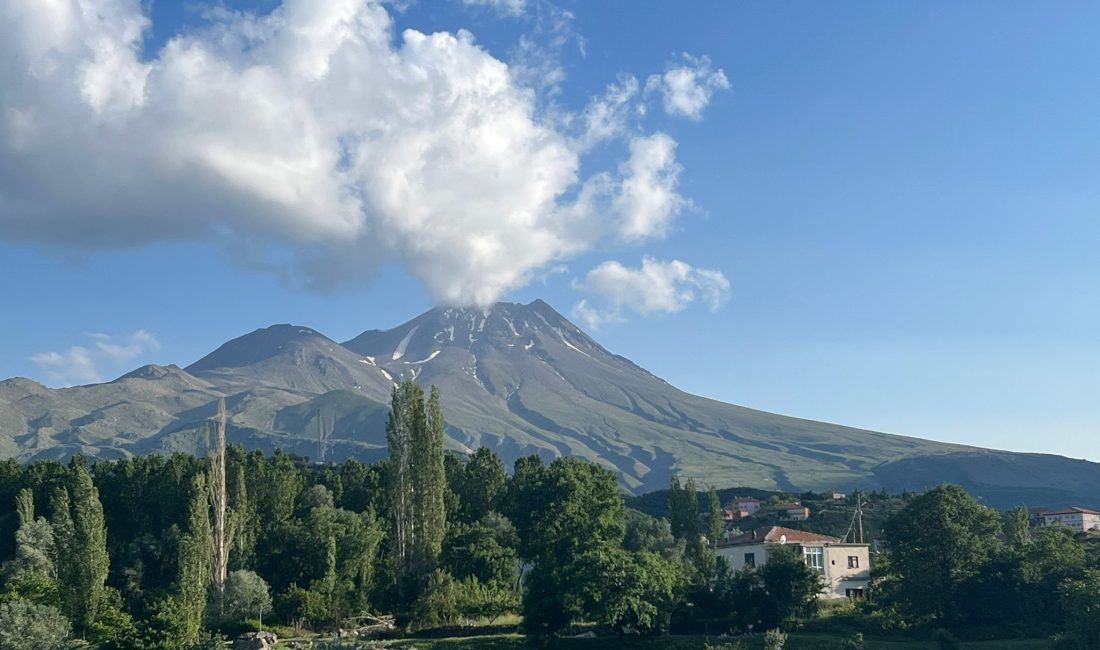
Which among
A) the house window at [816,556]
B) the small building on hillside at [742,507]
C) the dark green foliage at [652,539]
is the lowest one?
the house window at [816,556]

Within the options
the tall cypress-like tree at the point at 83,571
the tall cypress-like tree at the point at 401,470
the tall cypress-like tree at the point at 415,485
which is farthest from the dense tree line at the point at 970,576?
the tall cypress-like tree at the point at 83,571

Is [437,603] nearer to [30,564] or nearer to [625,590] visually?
[625,590]

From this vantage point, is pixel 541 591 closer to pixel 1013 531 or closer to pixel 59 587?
pixel 59 587

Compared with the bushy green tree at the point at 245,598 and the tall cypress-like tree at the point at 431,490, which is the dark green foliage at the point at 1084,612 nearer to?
the tall cypress-like tree at the point at 431,490

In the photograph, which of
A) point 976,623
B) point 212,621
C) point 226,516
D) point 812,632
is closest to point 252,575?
point 212,621

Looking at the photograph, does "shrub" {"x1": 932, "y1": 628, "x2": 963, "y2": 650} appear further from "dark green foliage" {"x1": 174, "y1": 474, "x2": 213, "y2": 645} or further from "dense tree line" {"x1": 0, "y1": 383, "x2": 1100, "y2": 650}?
"dark green foliage" {"x1": 174, "y1": 474, "x2": 213, "y2": 645}

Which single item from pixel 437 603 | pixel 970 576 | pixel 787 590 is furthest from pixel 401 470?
pixel 970 576

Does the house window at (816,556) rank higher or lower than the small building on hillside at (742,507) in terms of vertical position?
lower

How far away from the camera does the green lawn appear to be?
157 ft

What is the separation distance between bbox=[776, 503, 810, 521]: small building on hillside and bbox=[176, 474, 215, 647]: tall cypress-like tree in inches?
3371

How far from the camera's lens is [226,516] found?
2525 inches

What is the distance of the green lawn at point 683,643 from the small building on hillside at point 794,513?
78.2 meters

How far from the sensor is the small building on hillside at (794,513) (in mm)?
128500

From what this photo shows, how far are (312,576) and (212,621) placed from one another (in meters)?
7.74
